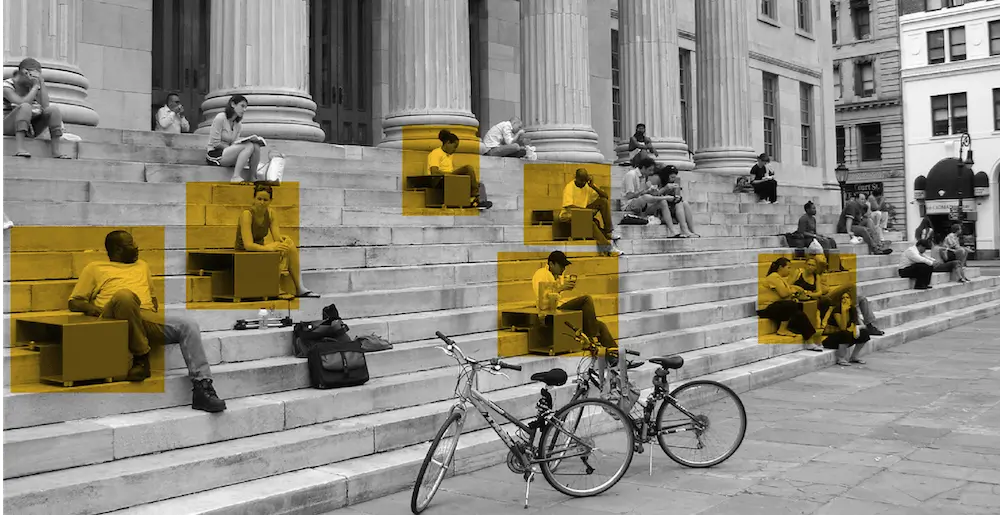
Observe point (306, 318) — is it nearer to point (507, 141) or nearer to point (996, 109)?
point (507, 141)

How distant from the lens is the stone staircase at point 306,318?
21.0ft

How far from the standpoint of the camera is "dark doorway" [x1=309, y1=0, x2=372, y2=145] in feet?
63.1

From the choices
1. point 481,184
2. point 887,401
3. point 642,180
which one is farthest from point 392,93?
point 887,401

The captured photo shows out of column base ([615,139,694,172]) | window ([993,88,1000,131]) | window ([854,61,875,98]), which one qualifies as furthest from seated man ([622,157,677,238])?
window ([854,61,875,98])

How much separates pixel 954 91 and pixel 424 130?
49027 mm

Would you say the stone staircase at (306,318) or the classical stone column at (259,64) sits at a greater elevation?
the classical stone column at (259,64)

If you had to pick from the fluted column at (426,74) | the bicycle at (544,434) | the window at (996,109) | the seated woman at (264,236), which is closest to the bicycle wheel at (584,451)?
the bicycle at (544,434)

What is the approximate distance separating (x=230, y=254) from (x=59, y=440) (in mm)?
3120

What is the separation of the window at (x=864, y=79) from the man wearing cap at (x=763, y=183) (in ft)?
131

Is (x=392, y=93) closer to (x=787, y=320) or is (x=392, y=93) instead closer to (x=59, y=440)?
(x=787, y=320)

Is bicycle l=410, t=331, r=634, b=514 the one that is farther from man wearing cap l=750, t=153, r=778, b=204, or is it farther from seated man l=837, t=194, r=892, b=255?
seated man l=837, t=194, r=892, b=255

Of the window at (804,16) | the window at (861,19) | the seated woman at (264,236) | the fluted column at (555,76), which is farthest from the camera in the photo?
the window at (861,19)

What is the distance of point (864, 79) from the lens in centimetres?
5894

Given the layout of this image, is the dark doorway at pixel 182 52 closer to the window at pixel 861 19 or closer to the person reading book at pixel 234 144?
the person reading book at pixel 234 144
